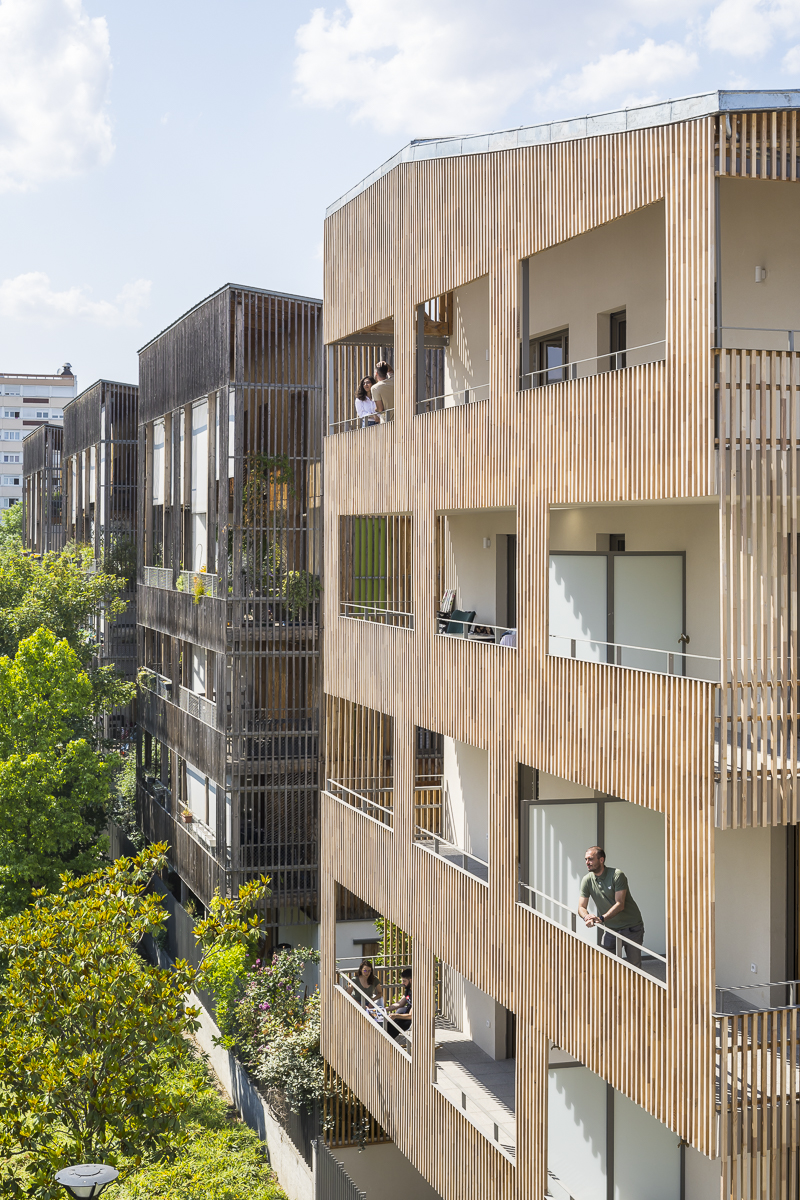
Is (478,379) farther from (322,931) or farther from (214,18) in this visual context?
(322,931)

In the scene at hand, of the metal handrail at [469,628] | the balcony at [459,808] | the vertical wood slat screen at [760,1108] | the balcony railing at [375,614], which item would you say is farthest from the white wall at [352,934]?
the vertical wood slat screen at [760,1108]

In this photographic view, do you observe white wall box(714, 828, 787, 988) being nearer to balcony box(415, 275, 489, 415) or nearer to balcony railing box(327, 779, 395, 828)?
balcony box(415, 275, 489, 415)

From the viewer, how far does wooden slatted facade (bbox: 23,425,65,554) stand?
184ft

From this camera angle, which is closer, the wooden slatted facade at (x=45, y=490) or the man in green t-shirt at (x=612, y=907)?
the man in green t-shirt at (x=612, y=907)

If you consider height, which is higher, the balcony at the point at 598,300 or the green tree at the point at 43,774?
the balcony at the point at 598,300

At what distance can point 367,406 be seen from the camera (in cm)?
1877

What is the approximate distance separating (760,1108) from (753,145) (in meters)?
7.86

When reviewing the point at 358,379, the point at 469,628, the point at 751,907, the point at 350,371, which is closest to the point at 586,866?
the point at 751,907

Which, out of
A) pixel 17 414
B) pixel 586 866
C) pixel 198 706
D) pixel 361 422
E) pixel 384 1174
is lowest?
pixel 384 1174

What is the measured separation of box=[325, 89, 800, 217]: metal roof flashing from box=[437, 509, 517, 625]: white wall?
494cm

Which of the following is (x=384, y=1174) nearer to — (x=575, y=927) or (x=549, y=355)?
(x=575, y=927)

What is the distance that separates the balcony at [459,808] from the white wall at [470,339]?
5.37m

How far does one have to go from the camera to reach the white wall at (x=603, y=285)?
523 inches

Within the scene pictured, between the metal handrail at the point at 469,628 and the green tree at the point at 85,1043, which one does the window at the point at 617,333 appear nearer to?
the metal handrail at the point at 469,628
